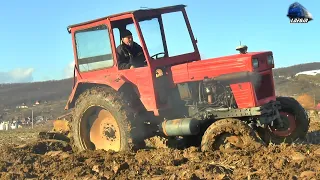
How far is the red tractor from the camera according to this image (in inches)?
273

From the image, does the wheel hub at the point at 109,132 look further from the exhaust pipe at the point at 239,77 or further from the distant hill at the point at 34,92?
the distant hill at the point at 34,92

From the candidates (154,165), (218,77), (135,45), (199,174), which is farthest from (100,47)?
(199,174)

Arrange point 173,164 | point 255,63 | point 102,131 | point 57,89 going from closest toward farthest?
point 173,164 < point 255,63 < point 102,131 < point 57,89

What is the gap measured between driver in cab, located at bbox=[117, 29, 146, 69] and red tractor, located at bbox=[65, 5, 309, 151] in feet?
0.29

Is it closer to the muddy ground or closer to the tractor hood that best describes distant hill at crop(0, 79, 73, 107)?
the muddy ground

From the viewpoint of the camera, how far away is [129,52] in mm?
8164

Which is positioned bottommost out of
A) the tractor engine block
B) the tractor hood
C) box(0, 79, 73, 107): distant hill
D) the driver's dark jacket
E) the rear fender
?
box(0, 79, 73, 107): distant hill

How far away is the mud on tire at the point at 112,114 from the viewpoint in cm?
753

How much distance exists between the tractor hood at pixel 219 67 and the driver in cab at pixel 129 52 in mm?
755

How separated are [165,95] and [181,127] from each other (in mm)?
856

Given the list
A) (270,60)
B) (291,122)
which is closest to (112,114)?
(270,60)

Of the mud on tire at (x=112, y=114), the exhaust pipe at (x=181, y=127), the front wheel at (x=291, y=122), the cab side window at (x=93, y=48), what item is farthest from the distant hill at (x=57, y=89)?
the exhaust pipe at (x=181, y=127)

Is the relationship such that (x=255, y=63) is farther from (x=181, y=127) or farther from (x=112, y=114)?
(x=112, y=114)

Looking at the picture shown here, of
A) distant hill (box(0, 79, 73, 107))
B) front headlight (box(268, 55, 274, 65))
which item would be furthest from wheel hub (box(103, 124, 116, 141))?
distant hill (box(0, 79, 73, 107))
